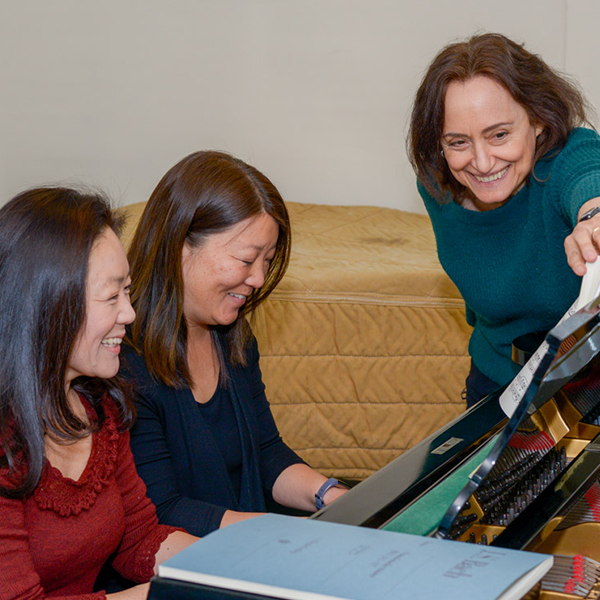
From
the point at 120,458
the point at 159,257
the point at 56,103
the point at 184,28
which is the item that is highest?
the point at 184,28

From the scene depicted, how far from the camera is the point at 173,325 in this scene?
1.48 metres

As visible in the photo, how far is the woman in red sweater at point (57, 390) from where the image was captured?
106cm

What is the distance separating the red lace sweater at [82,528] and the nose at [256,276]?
1.29 ft

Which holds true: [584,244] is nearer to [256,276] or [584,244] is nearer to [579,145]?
[579,145]

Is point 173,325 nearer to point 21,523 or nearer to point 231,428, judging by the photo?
point 231,428

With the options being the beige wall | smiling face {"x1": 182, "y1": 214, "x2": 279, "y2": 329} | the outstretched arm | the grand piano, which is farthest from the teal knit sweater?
the beige wall

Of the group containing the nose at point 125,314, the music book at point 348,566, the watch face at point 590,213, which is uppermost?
the watch face at point 590,213

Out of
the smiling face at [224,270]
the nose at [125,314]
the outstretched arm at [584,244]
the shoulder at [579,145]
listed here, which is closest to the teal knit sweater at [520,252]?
the shoulder at [579,145]

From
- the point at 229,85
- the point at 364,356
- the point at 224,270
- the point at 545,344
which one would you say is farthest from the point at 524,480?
the point at 229,85

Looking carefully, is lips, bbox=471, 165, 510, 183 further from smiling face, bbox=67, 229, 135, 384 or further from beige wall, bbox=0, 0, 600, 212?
beige wall, bbox=0, 0, 600, 212

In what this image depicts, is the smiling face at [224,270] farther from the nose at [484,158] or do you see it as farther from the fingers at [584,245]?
the fingers at [584,245]

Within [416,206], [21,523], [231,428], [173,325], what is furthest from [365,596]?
[416,206]

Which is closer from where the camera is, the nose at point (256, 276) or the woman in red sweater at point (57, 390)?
the woman in red sweater at point (57, 390)

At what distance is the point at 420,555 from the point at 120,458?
0.76 metres
